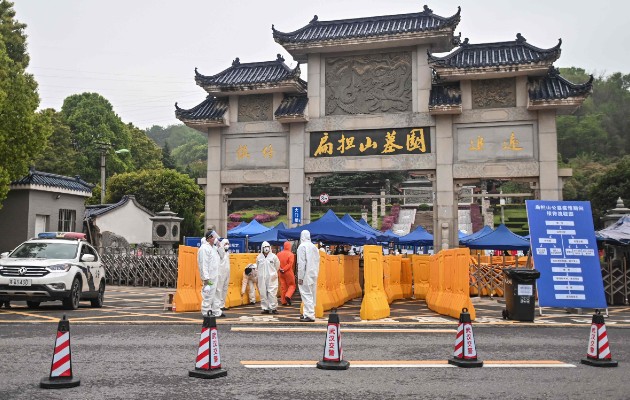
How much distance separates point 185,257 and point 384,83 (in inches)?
486

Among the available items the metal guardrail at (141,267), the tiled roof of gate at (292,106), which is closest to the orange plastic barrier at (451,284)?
the tiled roof of gate at (292,106)

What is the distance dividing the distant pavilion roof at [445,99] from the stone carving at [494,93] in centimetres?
68

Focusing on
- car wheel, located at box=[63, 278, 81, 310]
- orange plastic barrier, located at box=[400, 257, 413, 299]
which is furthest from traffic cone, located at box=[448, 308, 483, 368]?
orange plastic barrier, located at box=[400, 257, 413, 299]

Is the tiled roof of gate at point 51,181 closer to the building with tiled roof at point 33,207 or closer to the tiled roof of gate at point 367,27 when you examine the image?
the building with tiled roof at point 33,207

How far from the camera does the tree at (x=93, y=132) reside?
63.7 metres

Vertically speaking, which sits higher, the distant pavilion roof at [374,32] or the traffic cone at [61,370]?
the distant pavilion roof at [374,32]

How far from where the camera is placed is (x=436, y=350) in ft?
30.5

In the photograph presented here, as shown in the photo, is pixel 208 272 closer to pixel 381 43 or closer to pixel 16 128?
pixel 16 128

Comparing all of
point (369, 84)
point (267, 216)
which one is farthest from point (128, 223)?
point (267, 216)

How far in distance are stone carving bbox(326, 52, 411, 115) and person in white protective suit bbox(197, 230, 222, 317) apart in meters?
12.1

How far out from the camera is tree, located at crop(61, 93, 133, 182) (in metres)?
63.7

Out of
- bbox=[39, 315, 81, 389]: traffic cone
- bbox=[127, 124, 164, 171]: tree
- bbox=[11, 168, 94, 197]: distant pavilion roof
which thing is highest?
bbox=[127, 124, 164, 171]: tree

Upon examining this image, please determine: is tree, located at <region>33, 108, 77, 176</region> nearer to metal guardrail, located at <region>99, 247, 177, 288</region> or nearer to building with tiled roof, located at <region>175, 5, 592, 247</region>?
metal guardrail, located at <region>99, 247, 177, 288</region>

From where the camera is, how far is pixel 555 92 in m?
22.4
